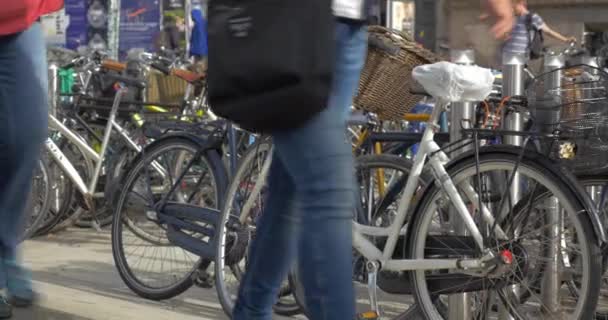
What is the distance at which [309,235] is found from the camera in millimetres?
2564

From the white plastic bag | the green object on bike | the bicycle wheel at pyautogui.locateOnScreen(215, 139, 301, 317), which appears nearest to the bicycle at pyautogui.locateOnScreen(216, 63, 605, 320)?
the white plastic bag

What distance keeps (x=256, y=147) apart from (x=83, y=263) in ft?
6.97

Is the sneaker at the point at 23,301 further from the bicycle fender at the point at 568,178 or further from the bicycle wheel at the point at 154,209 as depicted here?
the bicycle fender at the point at 568,178

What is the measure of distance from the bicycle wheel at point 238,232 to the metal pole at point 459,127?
86 cm

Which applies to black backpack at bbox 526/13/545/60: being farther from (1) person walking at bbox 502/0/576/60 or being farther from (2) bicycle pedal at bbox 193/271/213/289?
(2) bicycle pedal at bbox 193/271/213/289

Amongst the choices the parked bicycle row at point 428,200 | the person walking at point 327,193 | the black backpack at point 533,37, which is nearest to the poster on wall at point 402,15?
the black backpack at point 533,37

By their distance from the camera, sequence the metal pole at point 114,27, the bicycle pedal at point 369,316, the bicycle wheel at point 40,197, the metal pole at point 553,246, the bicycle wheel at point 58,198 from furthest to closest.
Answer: the metal pole at point 114,27 → the bicycle wheel at point 58,198 → the bicycle wheel at point 40,197 → the bicycle pedal at point 369,316 → the metal pole at point 553,246

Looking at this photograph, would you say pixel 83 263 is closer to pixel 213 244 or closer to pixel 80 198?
pixel 80 198

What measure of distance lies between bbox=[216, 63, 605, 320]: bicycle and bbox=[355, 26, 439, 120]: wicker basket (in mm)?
320

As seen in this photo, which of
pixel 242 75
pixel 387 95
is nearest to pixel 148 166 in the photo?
pixel 387 95

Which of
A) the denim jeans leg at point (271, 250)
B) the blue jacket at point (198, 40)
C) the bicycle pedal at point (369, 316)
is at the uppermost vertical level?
the blue jacket at point (198, 40)

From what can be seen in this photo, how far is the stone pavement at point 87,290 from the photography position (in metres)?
4.46

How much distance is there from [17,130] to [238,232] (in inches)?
56.7

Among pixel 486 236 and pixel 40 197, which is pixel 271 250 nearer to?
pixel 486 236
